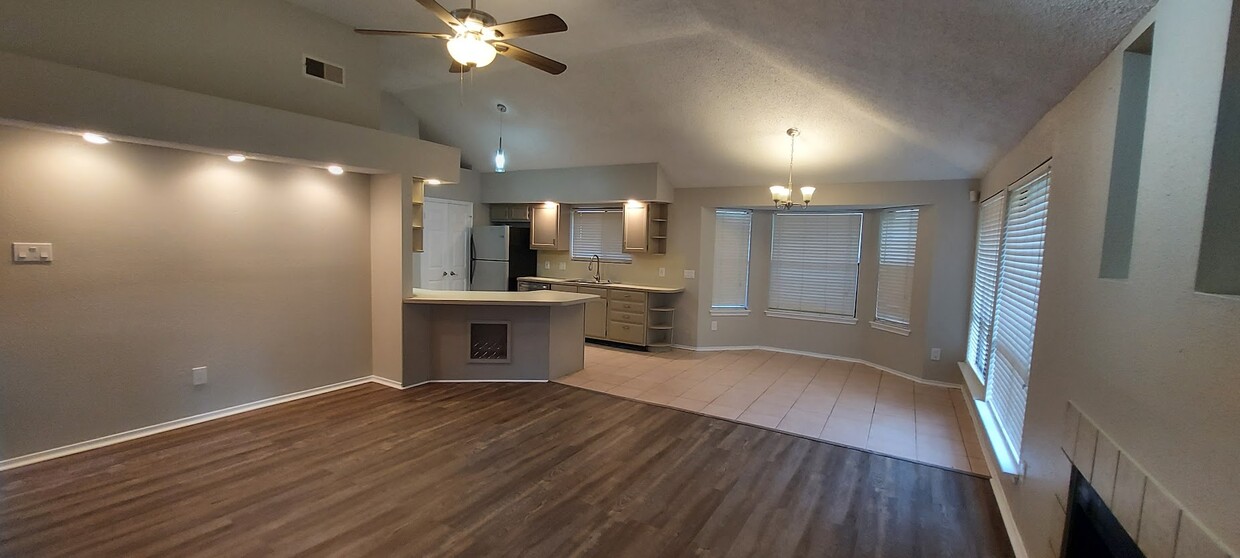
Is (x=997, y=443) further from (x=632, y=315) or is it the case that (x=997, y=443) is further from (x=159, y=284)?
(x=159, y=284)

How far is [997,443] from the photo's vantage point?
116 inches

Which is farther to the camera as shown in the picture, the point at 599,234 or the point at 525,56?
the point at 599,234

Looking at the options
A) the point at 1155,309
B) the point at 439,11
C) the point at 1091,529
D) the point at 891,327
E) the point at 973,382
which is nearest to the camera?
the point at 1155,309

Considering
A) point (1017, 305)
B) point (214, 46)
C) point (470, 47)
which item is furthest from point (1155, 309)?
point (214, 46)

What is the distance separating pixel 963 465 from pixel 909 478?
0.52m

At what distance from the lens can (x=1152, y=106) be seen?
1482 millimetres

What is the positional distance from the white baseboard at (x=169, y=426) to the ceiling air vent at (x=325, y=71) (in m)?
2.68

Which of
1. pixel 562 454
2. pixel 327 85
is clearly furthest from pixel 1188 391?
pixel 327 85

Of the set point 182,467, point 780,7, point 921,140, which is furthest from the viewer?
point 921,140

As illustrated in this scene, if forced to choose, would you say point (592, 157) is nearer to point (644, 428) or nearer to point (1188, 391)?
point (644, 428)

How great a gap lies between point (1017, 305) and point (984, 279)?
1437 mm

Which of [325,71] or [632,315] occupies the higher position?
[325,71]

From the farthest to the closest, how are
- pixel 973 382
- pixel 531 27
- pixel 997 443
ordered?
pixel 973 382, pixel 997 443, pixel 531 27

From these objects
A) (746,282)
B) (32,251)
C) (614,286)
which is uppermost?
(32,251)
